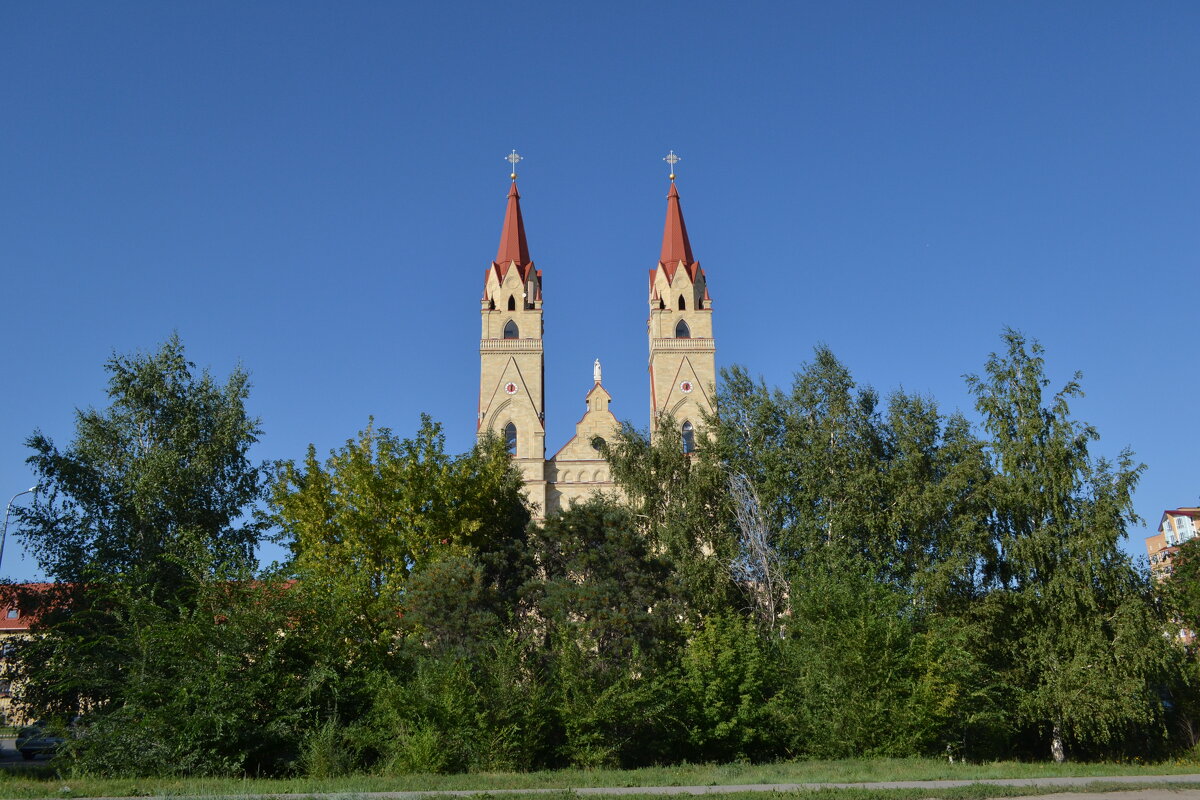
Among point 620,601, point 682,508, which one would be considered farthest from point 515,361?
point 620,601

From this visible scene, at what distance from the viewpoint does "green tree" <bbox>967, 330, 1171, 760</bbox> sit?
25625mm

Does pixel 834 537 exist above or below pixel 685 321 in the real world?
below

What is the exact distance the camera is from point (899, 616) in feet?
79.3

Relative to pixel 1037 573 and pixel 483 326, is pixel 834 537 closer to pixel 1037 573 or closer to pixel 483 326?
pixel 1037 573

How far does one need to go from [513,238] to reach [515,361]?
8727mm

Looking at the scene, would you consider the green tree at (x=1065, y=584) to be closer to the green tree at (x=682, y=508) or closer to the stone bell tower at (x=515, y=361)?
the green tree at (x=682, y=508)

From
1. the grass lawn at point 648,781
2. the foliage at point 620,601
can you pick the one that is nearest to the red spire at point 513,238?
the foliage at point 620,601

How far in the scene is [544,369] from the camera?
55.0 meters

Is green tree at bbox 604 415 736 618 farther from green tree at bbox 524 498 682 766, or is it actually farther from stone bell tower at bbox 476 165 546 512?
stone bell tower at bbox 476 165 546 512

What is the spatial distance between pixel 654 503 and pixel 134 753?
1893 centimetres

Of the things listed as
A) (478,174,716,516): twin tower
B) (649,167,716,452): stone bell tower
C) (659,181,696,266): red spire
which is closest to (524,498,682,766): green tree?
(478,174,716,516): twin tower

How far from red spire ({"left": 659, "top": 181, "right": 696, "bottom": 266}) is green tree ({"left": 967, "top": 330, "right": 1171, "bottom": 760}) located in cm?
2926

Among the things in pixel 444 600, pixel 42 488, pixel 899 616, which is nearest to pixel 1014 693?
pixel 899 616

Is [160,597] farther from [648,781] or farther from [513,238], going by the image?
Result: [513,238]
